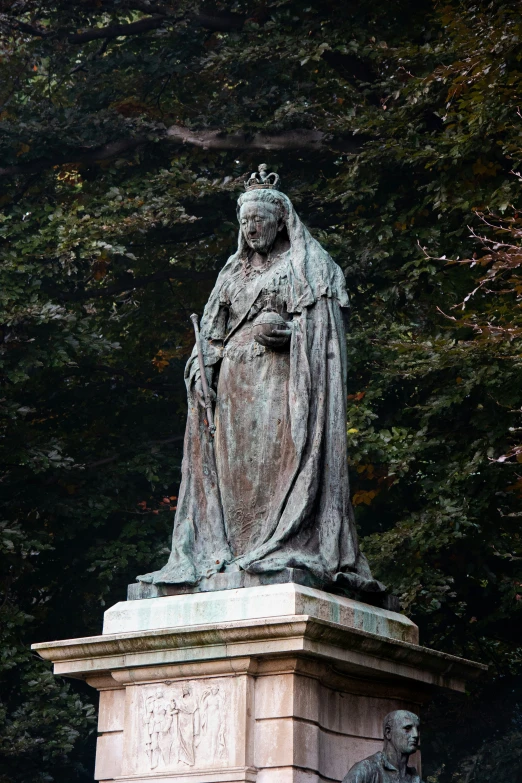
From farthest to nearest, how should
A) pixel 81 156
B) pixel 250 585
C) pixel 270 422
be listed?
pixel 81 156
pixel 270 422
pixel 250 585

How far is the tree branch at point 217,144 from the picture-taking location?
56.9ft

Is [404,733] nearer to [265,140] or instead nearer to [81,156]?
[265,140]

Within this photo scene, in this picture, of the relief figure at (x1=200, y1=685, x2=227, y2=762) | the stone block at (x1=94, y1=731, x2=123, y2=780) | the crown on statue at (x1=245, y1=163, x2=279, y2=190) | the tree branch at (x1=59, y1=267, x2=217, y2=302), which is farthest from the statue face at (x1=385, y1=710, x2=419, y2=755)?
the tree branch at (x1=59, y1=267, x2=217, y2=302)

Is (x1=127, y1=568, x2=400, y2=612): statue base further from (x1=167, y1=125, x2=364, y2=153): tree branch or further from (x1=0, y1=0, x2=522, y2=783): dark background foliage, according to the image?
(x1=167, y1=125, x2=364, y2=153): tree branch

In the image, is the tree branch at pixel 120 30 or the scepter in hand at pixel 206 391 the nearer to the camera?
the scepter in hand at pixel 206 391

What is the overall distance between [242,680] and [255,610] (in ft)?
1.04

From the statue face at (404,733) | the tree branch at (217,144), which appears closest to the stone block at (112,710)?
the statue face at (404,733)

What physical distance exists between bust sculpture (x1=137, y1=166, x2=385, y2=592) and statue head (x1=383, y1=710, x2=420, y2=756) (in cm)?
69

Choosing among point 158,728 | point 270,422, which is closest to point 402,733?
point 158,728

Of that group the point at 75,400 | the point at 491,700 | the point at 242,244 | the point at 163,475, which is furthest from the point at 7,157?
the point at 242,244

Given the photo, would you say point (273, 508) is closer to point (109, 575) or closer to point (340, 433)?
point (340, 433)

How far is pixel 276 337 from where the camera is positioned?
7.55 m

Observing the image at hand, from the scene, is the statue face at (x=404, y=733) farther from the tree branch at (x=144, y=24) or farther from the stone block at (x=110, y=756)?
the tree branch at (x=144, y=24)

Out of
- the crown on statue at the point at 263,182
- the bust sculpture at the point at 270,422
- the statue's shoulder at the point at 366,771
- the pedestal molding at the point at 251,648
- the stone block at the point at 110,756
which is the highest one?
the crown on statue at the point at 263,182
